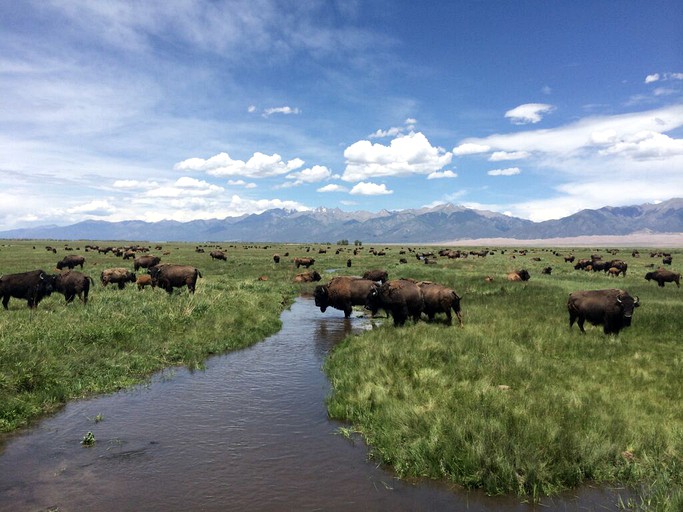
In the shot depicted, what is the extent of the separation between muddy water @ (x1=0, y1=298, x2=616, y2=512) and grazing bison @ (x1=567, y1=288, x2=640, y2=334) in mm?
Answer: 11992

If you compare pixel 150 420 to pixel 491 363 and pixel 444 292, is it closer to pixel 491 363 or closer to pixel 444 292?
pixel 491 363

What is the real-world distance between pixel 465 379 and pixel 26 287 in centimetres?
2133

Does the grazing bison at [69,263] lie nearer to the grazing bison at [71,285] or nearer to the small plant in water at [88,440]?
the grazing bison at [71,285]

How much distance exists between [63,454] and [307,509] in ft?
17.3

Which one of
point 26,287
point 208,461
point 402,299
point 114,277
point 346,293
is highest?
point 26,287

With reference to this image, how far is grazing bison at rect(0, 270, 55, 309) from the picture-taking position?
2022cm

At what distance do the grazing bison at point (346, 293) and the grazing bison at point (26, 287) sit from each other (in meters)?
14.3

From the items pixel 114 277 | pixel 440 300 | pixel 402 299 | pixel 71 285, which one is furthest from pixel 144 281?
pixel 440 300

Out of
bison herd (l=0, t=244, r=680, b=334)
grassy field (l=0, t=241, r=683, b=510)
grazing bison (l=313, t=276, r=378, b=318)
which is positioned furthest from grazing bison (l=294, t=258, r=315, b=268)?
grassy field (l=0, t=241, r=683, b=510)

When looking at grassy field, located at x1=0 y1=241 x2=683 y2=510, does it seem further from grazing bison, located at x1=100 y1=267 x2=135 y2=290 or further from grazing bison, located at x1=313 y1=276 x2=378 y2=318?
grazing bison, located at x1=100 y1=267 x2=135 y2=290

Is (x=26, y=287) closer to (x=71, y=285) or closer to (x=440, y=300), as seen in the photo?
(x=71, y=285)

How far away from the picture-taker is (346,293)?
2370cm

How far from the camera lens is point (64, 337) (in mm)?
14359

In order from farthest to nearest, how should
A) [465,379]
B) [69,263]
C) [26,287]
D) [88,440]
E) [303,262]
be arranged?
[303,262]
[69,263]
[26,287]
[465,379]
[88,440]
